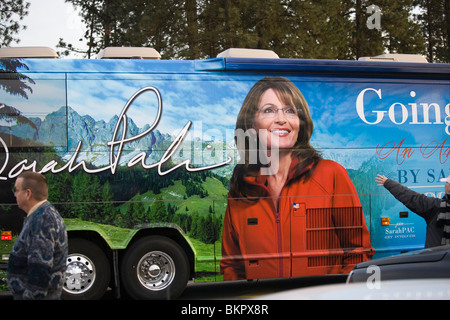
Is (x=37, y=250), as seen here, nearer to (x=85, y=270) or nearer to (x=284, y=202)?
(x=85, y=270)

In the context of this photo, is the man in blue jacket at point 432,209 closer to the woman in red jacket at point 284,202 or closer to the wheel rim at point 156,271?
the woman in red jacket at point 284,202

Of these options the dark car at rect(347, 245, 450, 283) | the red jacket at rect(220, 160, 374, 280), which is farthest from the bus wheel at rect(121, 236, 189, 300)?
the dark car at rect(347, 245, 450, 283)

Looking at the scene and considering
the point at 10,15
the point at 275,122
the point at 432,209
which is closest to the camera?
the point at 432,209

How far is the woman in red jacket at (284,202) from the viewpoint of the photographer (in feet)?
28.1

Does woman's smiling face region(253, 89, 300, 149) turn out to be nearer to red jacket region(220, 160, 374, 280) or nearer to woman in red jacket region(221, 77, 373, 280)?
woman in red jacket region(221, 77, 373, 280)

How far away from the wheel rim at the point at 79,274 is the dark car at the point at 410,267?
13.5 ft

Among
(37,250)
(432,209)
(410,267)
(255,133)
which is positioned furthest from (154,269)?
(410,267)

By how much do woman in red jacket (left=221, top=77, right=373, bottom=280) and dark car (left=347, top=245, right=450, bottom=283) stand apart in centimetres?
312

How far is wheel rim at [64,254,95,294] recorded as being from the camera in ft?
26.6

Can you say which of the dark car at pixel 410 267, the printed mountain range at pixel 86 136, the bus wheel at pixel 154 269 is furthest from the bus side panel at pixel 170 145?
the dark car at pixel 410 267

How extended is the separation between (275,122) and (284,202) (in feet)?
4.05

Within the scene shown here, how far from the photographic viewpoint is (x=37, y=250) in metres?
4.41

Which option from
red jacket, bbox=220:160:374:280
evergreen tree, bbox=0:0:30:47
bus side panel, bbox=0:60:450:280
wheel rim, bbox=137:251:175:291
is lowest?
wheel rim, bbox=137:251:175:291
